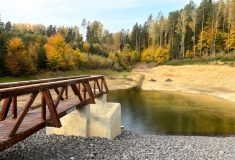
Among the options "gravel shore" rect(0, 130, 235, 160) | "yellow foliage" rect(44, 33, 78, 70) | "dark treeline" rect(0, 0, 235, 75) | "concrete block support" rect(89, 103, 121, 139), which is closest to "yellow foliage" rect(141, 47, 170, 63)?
"dark treeline" rect(0, 0, 235, 75)

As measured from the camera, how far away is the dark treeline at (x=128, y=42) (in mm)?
60372

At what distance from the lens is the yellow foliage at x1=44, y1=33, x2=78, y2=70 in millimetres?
68688

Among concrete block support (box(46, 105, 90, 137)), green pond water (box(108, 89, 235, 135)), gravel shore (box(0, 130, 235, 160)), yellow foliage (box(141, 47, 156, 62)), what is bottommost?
green pond water (box(108, 89, 235, 135))

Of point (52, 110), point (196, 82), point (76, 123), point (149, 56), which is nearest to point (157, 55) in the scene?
point (149, 56)

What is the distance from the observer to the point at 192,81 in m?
Answer: 72.8

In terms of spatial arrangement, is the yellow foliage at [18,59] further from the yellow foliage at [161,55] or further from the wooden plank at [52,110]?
the yellow foliage at [161,55]

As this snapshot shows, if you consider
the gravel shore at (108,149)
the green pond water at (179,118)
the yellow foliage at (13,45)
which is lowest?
the green pond water at (179,118)

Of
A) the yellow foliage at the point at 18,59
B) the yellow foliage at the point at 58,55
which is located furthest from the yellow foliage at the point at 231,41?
the yellow foliage at the point at 18,59

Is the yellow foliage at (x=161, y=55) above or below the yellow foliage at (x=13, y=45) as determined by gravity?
below

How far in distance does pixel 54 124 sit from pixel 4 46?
50060 mm

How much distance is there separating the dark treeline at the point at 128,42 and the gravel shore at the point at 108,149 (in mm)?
43363

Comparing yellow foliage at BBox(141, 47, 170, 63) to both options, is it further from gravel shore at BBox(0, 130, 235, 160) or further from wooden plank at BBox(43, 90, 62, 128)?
wooden plank at BBox(43, 90, 62, 128)

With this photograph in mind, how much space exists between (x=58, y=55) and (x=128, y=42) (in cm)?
9033

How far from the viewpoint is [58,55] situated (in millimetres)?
70188
